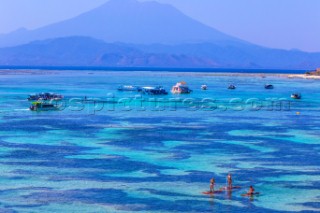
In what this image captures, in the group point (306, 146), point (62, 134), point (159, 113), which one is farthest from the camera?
point (159, 113)

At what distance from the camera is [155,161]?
45562mm

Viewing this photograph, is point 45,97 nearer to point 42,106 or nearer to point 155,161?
point 42,106

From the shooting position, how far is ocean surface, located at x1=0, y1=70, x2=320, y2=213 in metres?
34.9

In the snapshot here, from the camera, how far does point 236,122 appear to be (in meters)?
71.1

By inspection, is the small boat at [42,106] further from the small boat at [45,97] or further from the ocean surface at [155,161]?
the small boat at [45,97]

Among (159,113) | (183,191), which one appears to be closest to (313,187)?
(183,191)

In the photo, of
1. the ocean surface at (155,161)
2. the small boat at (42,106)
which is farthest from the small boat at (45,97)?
the ocean surface at (155,161)

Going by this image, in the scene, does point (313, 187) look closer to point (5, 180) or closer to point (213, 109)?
point (5, 180)

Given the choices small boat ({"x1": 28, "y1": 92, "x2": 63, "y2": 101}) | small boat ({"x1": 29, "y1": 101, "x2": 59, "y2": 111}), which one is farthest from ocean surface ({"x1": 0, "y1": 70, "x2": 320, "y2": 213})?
small boat ({"x1": 28, "y1": 92, "x2": 63, "y2": 101})

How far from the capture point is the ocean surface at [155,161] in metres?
34.9

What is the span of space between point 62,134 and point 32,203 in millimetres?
25164

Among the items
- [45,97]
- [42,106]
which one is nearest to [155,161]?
[42,106]

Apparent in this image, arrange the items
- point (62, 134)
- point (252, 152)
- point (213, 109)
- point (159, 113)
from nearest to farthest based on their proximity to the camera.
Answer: point (252, 152), point (62, 134), point (159, 113), point (213, 109)

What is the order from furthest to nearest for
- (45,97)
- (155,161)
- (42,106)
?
(45,97), (42,106), (155,161)
